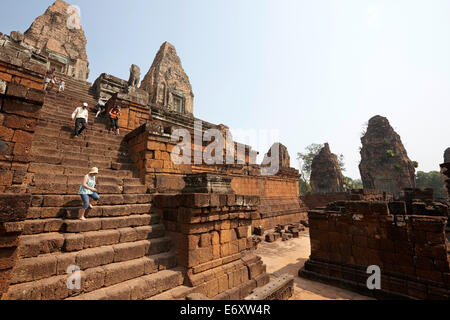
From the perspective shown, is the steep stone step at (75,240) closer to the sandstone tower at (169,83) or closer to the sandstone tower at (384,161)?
the sandstone tower at (169,83)

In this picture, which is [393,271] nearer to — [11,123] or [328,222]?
[328,222]

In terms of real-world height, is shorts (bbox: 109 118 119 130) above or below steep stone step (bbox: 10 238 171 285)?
above

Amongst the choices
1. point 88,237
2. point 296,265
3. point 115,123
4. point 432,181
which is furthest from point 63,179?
point 432,181

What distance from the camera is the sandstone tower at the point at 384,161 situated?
29.5 m

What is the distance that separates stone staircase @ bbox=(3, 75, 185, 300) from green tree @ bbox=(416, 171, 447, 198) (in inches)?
2481

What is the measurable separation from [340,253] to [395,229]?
4.36 feet

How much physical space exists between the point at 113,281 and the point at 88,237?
0.77m

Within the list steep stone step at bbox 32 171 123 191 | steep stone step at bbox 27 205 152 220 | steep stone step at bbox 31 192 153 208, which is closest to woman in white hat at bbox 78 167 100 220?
steep stone step at bbox 27 205 152 220

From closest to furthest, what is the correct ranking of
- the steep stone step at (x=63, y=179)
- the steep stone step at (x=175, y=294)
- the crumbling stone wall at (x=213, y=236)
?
the steep stone step at (x=175, y=294) → the crumbling stone wall at (x=213, y=236) → the steep stone step at (x=63, y=179)

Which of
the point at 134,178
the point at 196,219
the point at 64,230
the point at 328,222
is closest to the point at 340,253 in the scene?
the point at 328,222

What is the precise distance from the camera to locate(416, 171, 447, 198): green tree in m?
44.4

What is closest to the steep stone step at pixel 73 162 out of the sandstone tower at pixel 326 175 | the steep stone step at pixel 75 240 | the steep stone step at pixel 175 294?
the steep stone step at pixel 75 240

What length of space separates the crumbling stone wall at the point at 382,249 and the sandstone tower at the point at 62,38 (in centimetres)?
2270

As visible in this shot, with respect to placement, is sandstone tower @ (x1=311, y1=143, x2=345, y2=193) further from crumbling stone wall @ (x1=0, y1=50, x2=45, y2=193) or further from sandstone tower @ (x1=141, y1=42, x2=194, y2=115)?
crumbling stone wall @ (x1=0, y1=50, x2=45, y2=193)
